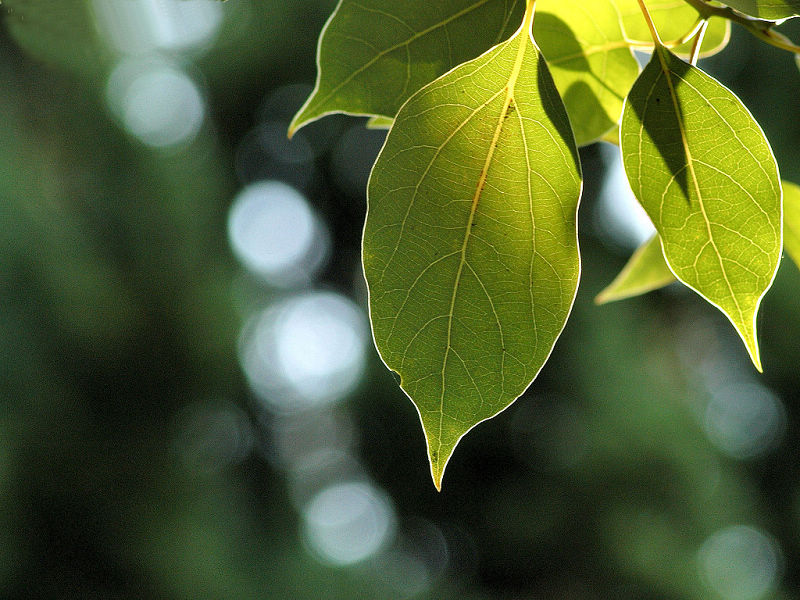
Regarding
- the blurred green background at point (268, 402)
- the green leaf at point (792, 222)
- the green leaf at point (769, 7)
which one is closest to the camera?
the green leaf at point (769, 7)

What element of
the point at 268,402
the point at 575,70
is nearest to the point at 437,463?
the point at 575,70

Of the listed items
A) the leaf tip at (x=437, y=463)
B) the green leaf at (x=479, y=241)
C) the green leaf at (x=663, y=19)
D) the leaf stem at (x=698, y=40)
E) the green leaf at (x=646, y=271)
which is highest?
the leaf stem at (x=698, y=40)

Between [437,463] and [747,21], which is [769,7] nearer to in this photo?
[747,21]

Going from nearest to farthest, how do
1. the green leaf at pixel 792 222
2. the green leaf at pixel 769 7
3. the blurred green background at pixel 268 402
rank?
the green leaf at pixel 769 7 < the green leaf at pixel 792 222 < the blurred green background at pixel 268 402

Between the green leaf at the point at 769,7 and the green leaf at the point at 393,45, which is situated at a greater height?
the green leaf at the point at 769,7

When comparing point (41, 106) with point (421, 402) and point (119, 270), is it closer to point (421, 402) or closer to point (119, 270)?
point (119, 270)

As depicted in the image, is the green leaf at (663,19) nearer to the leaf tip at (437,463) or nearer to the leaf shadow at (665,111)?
the leaf shadow at (665,111)

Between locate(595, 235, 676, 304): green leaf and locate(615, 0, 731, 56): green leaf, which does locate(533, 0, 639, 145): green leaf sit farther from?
locate(595, 235, 676, 304): green leaf

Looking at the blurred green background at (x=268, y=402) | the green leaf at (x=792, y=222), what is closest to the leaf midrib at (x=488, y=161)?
the green leaf at (x=792, y=222)
